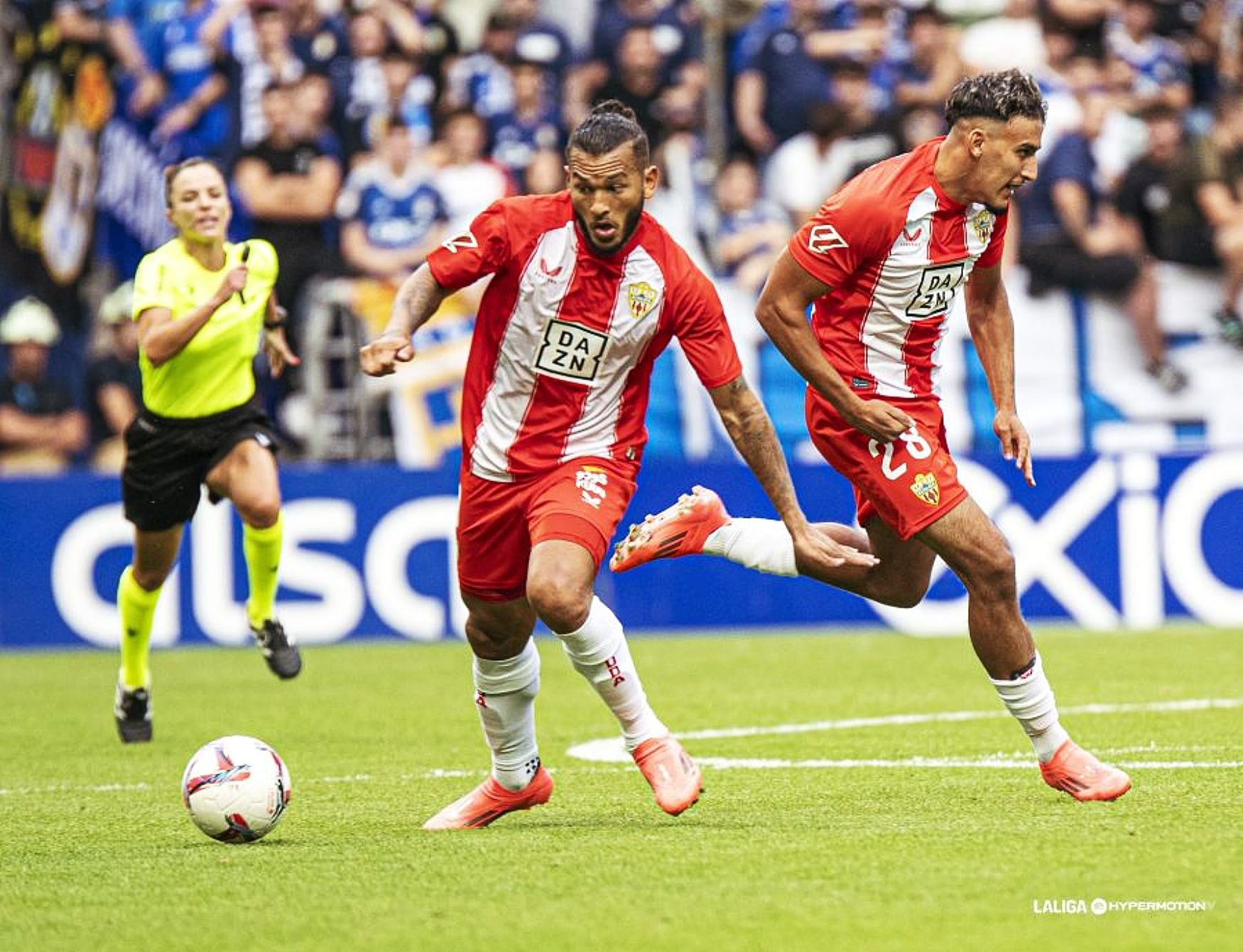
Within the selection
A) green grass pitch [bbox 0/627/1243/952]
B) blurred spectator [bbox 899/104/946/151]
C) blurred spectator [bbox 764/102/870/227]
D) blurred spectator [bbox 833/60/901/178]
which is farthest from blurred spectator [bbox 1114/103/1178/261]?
green grass pitch [bbox 0/627/1243/952]

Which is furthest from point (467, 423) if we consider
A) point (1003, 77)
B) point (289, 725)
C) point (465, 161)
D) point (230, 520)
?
point (465, 161)

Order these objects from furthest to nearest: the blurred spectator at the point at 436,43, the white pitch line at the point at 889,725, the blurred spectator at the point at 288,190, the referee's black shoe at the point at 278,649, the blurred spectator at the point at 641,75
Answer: the blurred spectator at the point at 436,43
the blurred spectator at the point at 641,75
the blurred spectator at the point at 288,190
the referee's black shoe at the point at 278,649
the white pitch line at the point at 889,725

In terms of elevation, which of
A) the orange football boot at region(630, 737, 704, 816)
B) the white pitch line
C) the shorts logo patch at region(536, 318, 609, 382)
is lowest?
the white pitch line

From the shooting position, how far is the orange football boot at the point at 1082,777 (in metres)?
6.45

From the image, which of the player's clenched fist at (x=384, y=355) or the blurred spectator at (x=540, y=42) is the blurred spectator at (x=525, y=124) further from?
the player's clenched fist at (x=384, y=355)

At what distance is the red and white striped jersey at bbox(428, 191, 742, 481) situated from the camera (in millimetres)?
6434

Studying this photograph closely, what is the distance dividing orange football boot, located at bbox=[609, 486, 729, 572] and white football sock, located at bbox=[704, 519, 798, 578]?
0.18 feet

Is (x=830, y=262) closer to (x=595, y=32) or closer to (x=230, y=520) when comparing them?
(x=230, y=520)

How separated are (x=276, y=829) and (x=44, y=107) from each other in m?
12.6

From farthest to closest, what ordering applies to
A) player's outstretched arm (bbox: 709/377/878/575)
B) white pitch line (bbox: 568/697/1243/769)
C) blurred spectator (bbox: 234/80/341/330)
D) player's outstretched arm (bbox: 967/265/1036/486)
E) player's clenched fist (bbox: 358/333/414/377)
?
blurred spectator (bbox: 234/80/341/330), white pitch line (bbox: 568/697/1243/769), player's outstretched arm (bbox: 967/265/1036/486), player's outstretched arm (bbox: 709/377/878/575), player's clenched fist (bbox: 358/333/414/377)

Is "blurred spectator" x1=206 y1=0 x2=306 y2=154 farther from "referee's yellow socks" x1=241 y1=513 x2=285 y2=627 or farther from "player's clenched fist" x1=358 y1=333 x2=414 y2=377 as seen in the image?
"player's clenched fist" x1=358 y1=333 x2=414 y2=377

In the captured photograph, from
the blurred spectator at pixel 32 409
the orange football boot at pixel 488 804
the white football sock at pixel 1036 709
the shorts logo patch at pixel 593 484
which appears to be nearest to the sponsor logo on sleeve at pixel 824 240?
the shorts logo patch at pixel 593 484

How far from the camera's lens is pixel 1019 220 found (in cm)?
1661

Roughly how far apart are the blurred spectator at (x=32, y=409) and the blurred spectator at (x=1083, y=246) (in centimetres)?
767
